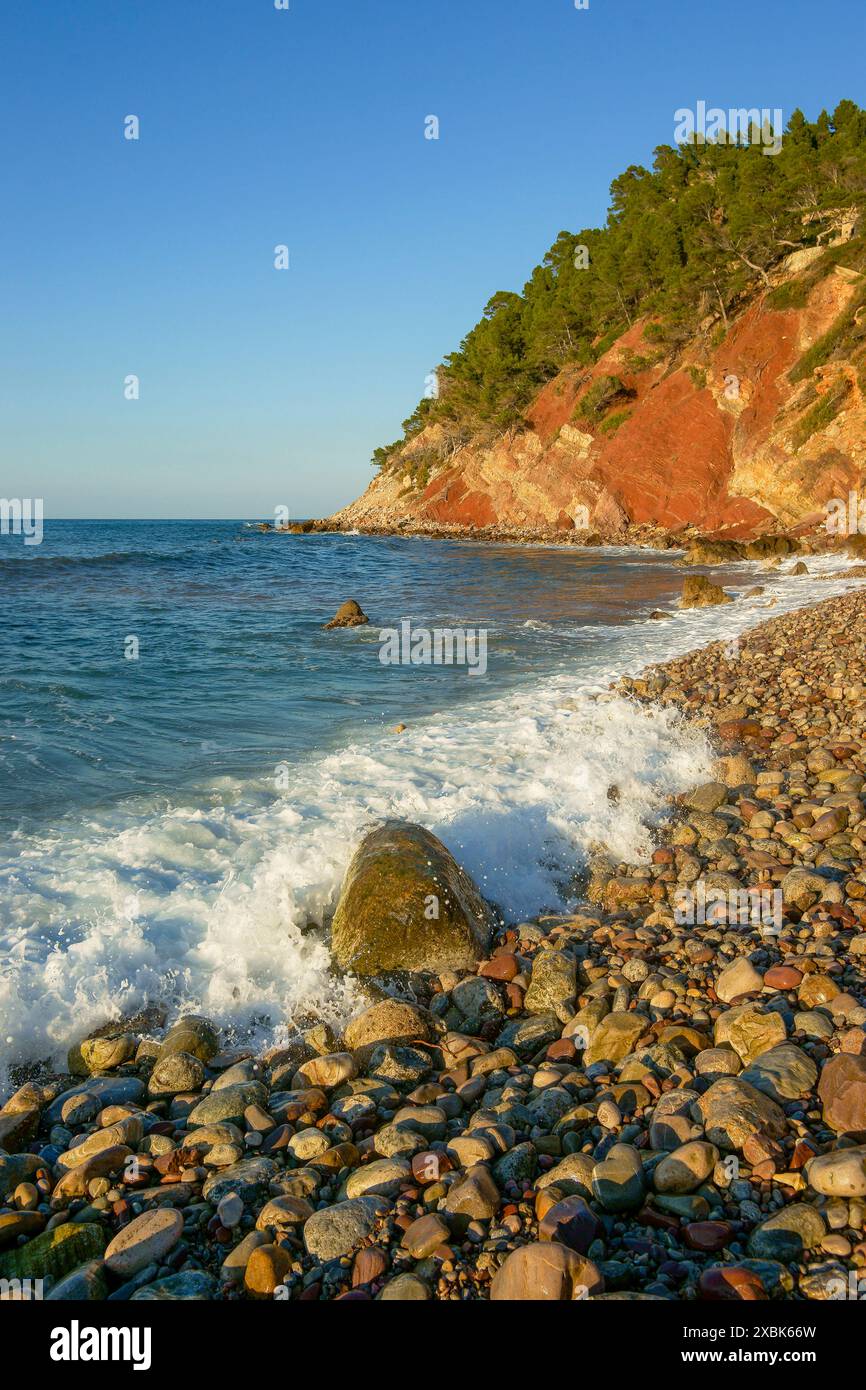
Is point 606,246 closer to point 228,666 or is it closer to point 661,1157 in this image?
point 228,666

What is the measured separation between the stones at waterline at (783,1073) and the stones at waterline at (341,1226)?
188 cm

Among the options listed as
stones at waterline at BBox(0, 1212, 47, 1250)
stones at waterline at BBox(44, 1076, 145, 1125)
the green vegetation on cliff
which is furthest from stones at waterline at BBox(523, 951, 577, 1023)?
the green vegetation on cliff

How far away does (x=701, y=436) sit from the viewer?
44938 millimetres

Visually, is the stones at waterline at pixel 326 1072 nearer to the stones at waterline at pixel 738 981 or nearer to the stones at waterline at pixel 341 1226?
the stones at waterline at pixel 341 1226

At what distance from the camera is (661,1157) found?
3562mm

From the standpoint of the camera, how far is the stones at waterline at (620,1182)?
338 centimetres

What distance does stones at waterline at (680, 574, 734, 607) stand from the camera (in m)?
22.9

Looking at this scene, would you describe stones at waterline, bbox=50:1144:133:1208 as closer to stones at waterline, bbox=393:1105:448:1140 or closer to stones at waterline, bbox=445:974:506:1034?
stones at waterline, bbox=393:1105:448:1140

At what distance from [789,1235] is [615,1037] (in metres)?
1.59

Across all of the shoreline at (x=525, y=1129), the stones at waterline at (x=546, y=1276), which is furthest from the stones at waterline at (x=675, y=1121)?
the stones at waterline at (x=546, y=1276)

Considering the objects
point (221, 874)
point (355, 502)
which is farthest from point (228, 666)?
point (355, 502)

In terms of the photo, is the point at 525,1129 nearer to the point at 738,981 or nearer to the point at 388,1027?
the point at 388,1027
